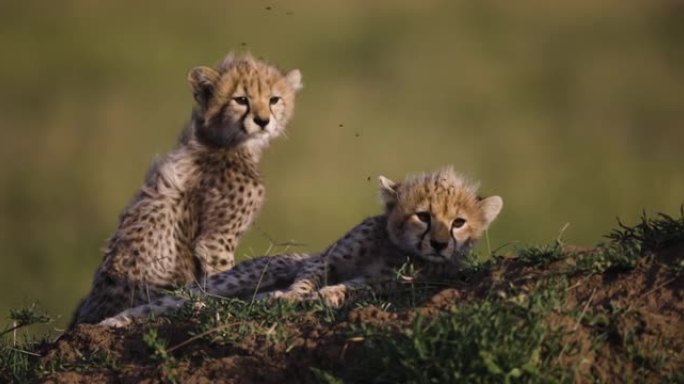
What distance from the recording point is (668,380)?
15.0ft

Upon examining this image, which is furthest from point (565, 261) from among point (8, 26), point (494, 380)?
point (8, 26)

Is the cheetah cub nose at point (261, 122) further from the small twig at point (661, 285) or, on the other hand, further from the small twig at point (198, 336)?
the small twig at point (661, 285)

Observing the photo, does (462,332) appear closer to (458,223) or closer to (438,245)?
(438,245)

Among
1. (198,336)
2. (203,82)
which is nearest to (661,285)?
(198,336)

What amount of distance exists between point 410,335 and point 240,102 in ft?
10.1

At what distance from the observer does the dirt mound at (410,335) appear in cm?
465

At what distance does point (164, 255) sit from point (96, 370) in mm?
1743

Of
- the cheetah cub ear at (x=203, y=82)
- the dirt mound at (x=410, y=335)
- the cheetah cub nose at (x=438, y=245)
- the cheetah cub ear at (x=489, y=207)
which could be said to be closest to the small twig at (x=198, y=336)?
the dirt mound at (x=410, y=335)

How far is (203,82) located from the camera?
7.56m

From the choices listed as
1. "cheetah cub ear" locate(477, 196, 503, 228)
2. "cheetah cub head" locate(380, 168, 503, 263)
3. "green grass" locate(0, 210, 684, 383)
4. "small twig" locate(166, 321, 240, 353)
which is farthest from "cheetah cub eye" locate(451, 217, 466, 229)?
"small twig" locate(166, 321, 240, 353)

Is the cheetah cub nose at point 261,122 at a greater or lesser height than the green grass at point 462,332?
greater

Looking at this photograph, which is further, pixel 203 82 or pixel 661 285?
pixel 203 82

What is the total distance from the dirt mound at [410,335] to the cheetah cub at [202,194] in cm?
135

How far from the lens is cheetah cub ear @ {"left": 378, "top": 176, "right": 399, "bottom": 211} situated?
6297 mm
